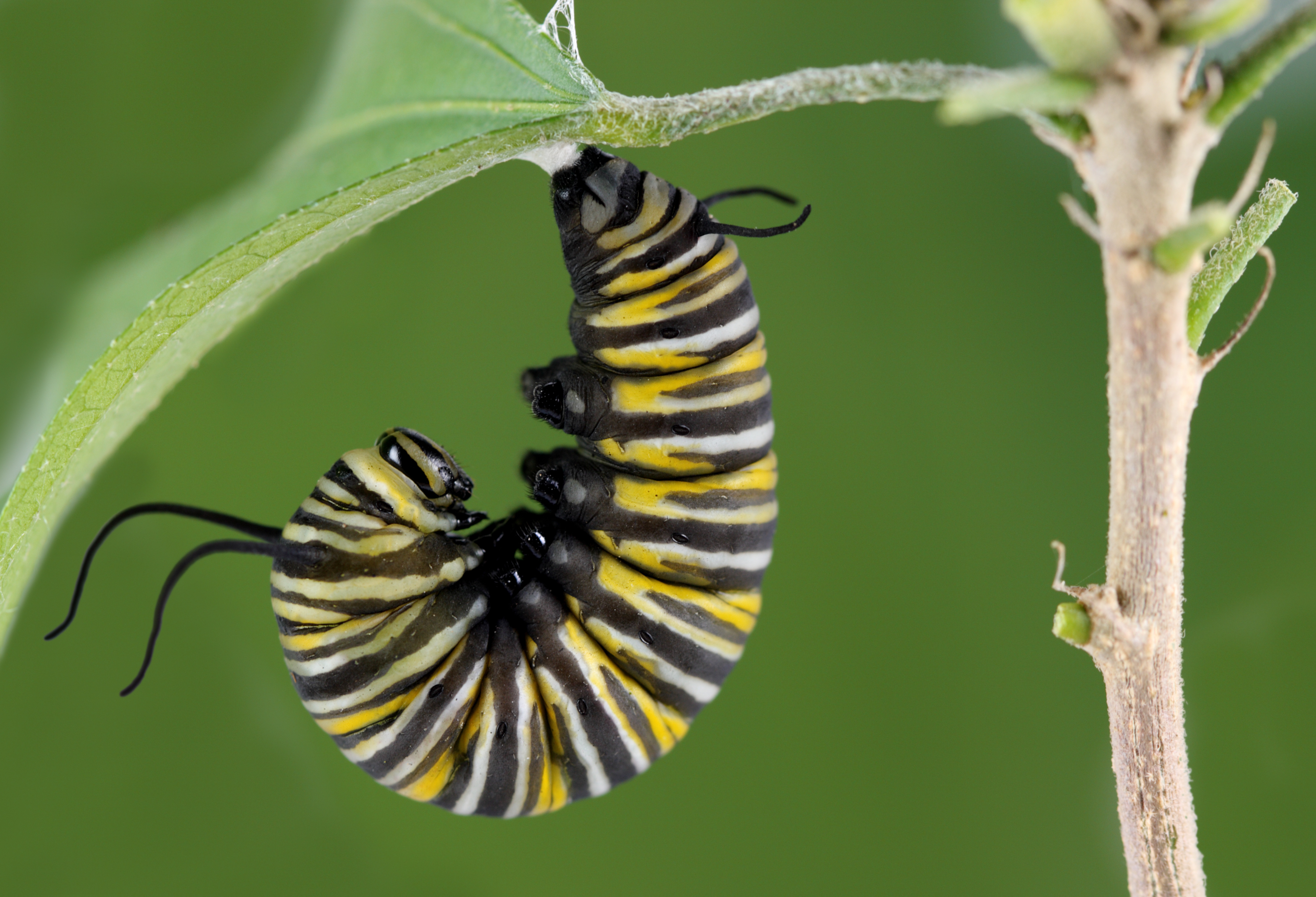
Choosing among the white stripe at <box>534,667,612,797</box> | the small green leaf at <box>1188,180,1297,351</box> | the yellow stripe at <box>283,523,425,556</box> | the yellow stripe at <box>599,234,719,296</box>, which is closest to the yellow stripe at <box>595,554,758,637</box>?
the white stripe at <box>534,667,612,797</box>

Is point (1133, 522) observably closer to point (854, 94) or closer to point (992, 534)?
point (854, 94)

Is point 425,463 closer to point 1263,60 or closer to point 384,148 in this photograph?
point 384,148

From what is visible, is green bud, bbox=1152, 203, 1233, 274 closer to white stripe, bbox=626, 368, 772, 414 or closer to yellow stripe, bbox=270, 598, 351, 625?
white stripe, bbox=626, 368, 772, 414

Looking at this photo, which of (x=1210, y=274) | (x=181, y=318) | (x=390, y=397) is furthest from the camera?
(x=390, y=397)

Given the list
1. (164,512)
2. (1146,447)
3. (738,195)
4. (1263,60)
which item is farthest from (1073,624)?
(164,512)

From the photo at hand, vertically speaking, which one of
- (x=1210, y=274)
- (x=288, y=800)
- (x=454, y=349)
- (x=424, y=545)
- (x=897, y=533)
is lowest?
(x=288, y=800)

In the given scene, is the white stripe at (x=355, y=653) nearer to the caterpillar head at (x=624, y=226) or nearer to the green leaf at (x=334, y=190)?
the green leaf at (x=334, y=190)

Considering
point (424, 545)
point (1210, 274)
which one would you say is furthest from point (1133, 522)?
point (424, 545)
